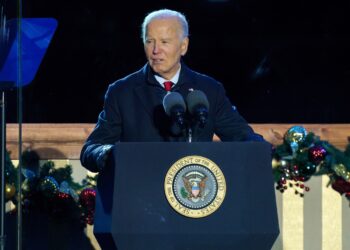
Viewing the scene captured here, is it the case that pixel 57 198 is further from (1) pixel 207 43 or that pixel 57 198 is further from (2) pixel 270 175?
(2) pixel 270 175

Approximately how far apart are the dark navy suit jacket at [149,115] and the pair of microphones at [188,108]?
1.32 ft

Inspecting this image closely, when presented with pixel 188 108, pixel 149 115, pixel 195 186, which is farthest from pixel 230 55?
pixel 195 186

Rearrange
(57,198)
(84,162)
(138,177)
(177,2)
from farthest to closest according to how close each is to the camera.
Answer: (177,2) < (57,198) < (84,162) < (138,177)

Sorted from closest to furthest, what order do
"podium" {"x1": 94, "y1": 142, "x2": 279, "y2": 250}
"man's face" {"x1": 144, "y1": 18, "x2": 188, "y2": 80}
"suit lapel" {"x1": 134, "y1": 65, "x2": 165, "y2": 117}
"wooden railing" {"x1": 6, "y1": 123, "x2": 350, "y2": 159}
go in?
"podium" {"x1": 94, "y1": 142, "x2": 279, "y2": 250} < "man's face" {"x1": 144, "y1": 18, "x2": 188, "y2": 80} < "suit lapel" {"x1": 134, "y1": 65, "x2": 165, "y2": 117} < "wooden railing" {"x1": 6, "y1": 123, "x2": 350, "y2": 159}

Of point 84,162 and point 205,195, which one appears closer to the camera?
point 205,195

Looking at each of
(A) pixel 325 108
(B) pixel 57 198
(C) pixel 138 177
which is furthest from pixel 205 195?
(A) pixel 325 108

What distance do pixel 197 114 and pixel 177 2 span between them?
2.83 meters

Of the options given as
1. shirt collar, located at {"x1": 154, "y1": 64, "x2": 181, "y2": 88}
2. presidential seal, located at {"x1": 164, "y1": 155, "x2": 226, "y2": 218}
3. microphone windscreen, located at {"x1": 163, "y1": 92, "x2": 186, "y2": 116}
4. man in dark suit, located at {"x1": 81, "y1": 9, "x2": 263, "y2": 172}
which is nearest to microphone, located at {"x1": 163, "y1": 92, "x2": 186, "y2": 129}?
microphone windscreen, located at {"x1": 163, "y1": 92, "x2": 186, "y2": 116}

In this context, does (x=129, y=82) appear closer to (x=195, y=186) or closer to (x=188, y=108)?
(x=188, y=108)

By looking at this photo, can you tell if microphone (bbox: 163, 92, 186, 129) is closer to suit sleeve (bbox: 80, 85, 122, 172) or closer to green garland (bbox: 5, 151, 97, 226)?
suit sleeve (bbox: 80, 85, 122, 172)

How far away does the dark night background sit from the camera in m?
5.40

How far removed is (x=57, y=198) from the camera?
178 inches

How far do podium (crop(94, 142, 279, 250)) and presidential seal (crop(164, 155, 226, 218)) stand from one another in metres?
0.01

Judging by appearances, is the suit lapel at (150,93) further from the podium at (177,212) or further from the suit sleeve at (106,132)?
the podium at (177,212)
